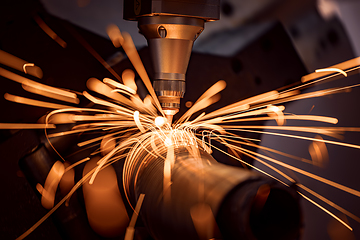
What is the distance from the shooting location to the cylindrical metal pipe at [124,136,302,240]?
355 millimetres

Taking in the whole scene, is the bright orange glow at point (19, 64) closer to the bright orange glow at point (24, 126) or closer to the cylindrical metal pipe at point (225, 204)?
the bright orange glow at point (24, 126)

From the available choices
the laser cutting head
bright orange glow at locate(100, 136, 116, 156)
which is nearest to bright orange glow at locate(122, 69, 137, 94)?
bright orange glow at locate(100, 136, 116, 156)

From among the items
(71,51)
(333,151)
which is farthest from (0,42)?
(333,151)

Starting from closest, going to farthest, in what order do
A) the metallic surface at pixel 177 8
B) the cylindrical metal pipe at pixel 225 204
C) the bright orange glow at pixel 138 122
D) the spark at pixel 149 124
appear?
the cylindrical metal pipe at pixel 225 204
the metallic surface at pixel 177 8
the spark at pixel 149 124
the bright orange glow at pixel 138 122

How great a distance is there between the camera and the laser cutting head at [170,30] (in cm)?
50

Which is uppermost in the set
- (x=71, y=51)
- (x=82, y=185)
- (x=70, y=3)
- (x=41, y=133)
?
(x=70, y=3)

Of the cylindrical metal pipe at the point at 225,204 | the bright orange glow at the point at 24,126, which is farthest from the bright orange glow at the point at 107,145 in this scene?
the cylindrical metal pipe at the point at 225,204

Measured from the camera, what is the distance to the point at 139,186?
57 centimetres

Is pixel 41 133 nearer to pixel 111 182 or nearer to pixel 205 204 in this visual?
pixel 111 182

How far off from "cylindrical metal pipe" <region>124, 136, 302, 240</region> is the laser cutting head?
0.15 meters

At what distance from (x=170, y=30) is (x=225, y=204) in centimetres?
28

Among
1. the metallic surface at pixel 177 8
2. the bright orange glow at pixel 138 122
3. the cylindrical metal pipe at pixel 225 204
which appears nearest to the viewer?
the cylindrical metal pipe at pixel 225 204

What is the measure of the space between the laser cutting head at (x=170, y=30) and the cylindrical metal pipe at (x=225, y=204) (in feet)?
0.49

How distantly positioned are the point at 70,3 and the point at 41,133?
302mm
